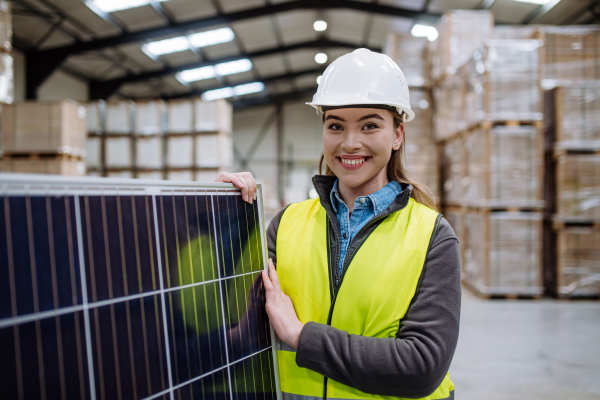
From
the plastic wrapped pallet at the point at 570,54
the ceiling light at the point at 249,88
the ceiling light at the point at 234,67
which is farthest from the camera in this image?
the ceiling light at the point at 249,88

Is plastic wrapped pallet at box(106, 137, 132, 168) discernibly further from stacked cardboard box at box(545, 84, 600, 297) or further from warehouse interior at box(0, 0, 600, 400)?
stacked cardboard box at box(545, 84, 600, 297)

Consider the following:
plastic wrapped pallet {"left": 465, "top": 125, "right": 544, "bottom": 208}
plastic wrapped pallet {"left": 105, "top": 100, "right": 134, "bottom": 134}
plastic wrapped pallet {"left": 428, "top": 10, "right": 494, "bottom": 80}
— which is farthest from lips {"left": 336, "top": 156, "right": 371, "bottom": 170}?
plastic wrapped pallet {"left": 105, "top": 100, "right": 134, "bottom": 134}

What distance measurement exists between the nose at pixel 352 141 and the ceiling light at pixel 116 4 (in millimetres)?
10876

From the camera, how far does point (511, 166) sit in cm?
632

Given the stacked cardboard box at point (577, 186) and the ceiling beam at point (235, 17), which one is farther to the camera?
the ceiling beam at point (235, 17)

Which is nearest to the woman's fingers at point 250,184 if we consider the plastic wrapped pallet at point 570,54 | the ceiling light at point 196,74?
the plastic wrapped pallet at point 570,54

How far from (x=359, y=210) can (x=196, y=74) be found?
16.6 meters

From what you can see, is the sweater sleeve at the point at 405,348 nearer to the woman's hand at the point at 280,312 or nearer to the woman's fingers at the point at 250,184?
the woman's hand at the point at 280,312

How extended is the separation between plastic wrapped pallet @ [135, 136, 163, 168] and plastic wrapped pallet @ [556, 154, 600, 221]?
27.2ft

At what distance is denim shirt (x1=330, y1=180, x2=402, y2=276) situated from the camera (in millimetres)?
1431

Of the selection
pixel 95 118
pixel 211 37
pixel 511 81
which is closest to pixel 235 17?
pixel 211 37

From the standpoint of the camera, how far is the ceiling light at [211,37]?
1287 centimetres

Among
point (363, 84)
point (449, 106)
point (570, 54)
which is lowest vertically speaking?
point (363, 84)

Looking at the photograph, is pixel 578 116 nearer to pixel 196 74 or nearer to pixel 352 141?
pixel 352 141
